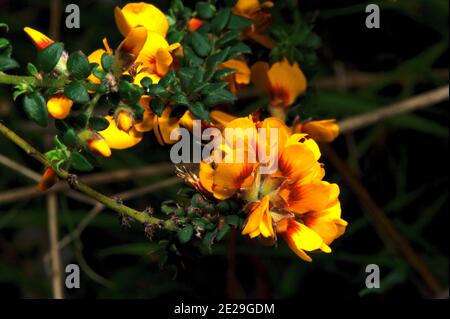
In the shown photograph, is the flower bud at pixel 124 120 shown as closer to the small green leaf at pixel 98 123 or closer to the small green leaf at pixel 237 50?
the small green leaf at pixel 98 123

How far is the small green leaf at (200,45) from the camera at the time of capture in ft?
4.05

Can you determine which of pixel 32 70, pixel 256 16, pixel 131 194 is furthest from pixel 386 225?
pixel 32 70

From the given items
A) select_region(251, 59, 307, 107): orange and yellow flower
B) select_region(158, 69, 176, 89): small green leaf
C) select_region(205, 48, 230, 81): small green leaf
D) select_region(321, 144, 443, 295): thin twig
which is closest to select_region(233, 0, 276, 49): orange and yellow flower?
select_region(251, 59, 307, 107): orange and yellow flower

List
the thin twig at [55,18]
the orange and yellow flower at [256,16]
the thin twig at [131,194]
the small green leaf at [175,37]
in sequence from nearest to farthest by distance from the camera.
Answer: the small green leaf at [175,37] < the orange and yellow flower at [256,16] < the thin twig at [131,194] < the thin twig at [55,18]

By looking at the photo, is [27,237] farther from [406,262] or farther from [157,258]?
[406,262]

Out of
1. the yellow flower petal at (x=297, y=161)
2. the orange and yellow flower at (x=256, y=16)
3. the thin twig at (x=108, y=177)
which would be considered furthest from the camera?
the thin twig at (x=108, y=177)

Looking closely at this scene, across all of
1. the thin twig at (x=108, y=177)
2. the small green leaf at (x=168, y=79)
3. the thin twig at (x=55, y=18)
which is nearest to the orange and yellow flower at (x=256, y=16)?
the small green leaf at (x=168, y=79)

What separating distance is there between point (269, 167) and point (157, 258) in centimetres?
102

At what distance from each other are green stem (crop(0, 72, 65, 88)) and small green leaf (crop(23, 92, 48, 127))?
2cm

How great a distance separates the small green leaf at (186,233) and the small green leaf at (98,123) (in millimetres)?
174

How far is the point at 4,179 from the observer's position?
218 centimetres

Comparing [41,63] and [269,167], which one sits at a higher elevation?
[41,63]
